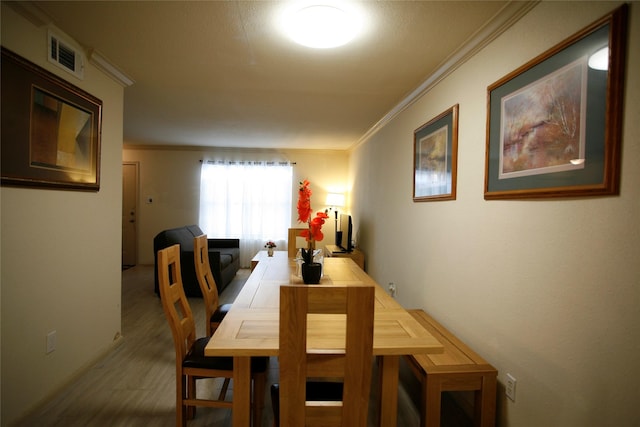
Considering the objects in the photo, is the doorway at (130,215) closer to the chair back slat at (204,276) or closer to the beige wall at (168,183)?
the beige wall at (168,183)

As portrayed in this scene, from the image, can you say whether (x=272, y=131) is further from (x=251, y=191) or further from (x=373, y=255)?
(x=373, y=255)

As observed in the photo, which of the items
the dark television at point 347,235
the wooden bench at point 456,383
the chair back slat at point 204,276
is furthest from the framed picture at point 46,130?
the dark television at point 347,235

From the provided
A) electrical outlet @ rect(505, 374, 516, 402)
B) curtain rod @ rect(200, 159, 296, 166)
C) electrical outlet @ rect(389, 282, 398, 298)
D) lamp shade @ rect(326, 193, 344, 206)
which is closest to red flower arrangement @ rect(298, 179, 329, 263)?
electrical outlet @ rect(505, 374, 516, 402)

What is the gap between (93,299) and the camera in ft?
7.38

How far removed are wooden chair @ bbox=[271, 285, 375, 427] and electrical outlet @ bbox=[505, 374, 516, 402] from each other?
1045 mm

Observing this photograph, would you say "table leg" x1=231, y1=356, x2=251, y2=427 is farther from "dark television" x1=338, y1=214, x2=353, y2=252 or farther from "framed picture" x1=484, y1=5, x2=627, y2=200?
"dark television" x1=338, y1=214, x2=353, y2=252

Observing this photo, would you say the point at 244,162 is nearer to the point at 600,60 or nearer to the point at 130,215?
the point at 130,215

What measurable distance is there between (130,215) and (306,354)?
19.9ft

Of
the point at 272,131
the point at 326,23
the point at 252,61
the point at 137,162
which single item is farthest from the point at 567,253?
the point at 137,162

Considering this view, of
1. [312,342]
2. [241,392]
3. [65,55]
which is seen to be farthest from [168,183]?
[312,342]

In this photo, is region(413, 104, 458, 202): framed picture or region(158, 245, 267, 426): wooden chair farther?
region(413, 104, 458, 202): framed picture

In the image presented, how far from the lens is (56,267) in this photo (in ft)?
6.23

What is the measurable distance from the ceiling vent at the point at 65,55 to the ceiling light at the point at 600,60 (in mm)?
2742

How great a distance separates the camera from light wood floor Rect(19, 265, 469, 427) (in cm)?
174
